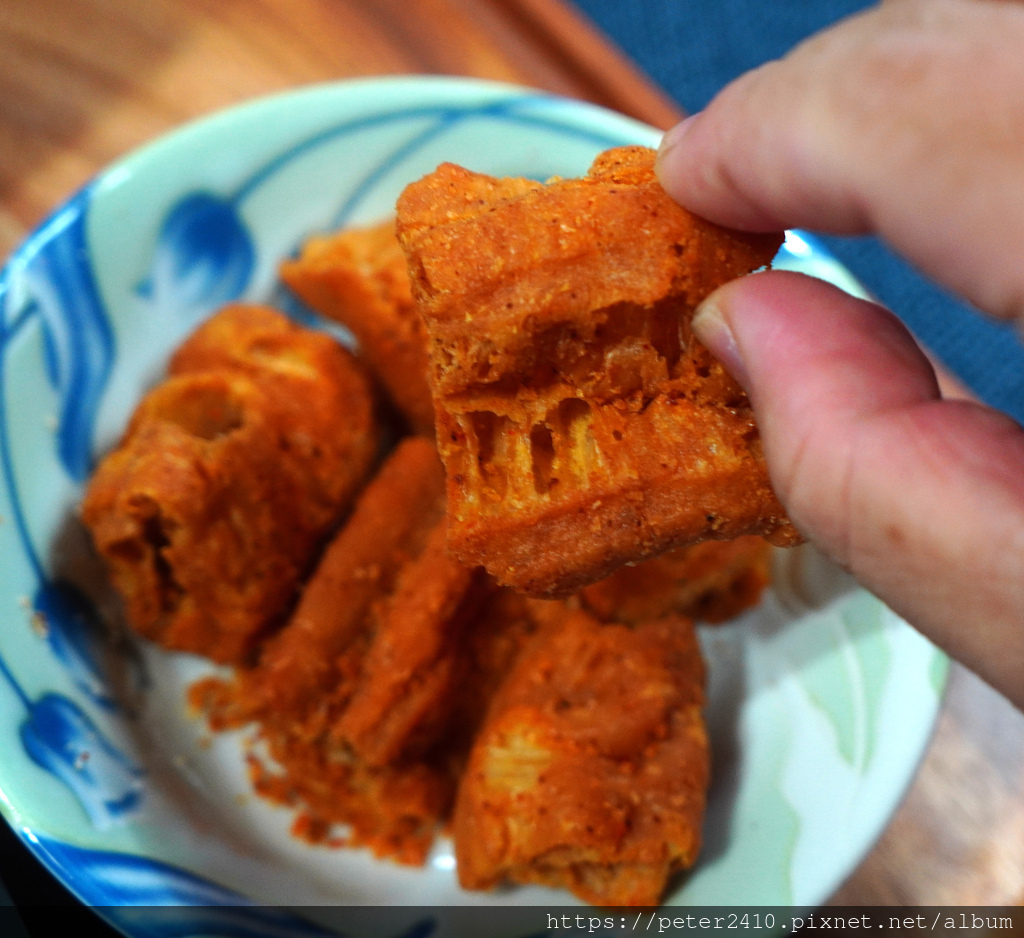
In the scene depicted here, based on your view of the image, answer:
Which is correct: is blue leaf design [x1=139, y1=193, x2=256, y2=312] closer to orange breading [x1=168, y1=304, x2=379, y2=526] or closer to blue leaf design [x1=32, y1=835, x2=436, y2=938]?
orange breading [x1=168, y1=304, x2=379, y2=526]

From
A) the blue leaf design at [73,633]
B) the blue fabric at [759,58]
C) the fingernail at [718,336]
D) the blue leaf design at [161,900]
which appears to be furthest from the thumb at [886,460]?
the blue fabric at [759,58]

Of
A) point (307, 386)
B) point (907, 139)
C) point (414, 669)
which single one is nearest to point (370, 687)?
point (414, 669)

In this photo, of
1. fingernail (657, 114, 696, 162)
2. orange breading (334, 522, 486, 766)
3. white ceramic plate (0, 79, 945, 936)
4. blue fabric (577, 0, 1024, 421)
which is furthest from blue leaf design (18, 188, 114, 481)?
blue fabric (577, 0, 1024, 421)

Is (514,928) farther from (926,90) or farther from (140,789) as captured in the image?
(926,90)

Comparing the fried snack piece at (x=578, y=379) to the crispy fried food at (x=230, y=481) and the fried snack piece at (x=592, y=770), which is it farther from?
the crispy fried food at (x=230, y=481)

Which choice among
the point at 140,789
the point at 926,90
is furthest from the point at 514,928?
the point at 926,90
